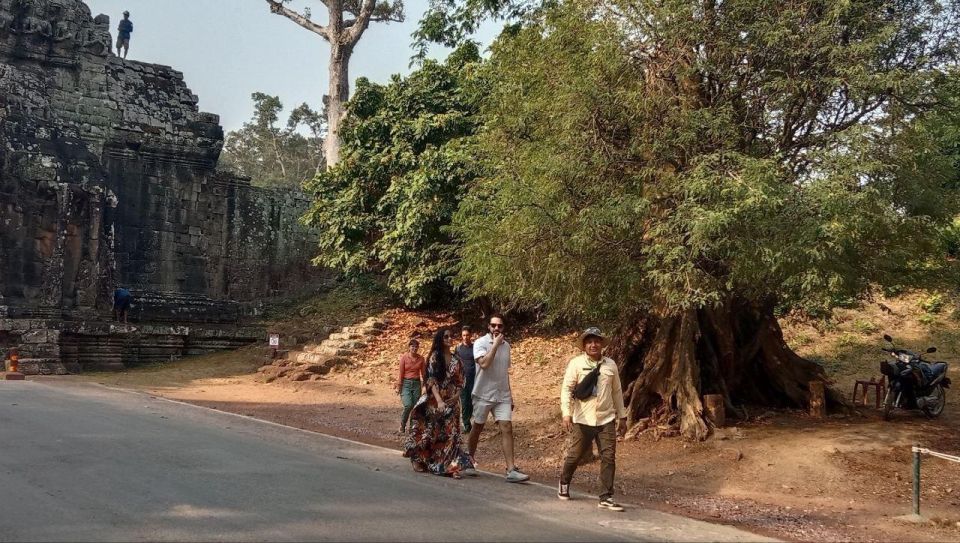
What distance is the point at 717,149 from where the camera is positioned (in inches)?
339

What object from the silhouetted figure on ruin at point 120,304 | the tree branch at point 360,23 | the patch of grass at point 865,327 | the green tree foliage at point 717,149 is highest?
the tree branch at point 360,23

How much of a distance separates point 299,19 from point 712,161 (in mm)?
20865

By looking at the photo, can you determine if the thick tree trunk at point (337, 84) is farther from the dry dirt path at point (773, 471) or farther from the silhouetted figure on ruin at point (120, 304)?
the dry dirt path at point (773, 471)

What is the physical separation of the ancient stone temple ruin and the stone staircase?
11.2 ft

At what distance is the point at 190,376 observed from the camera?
60.1 ft

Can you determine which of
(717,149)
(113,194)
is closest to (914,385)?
(717,149)

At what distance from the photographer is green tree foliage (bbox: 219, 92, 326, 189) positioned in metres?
51.7

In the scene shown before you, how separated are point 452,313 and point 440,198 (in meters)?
3.43

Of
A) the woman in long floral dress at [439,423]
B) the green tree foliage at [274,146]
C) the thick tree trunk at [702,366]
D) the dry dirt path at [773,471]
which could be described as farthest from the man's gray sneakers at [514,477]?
the green tree foliage at [274,146]

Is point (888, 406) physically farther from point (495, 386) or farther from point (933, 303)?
point (933, 303)

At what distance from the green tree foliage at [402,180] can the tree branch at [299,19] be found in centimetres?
523

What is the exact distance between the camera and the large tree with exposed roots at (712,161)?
8.02 meters

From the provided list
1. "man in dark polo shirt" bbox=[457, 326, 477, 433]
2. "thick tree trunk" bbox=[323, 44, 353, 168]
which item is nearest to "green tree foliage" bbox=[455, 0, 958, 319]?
"man in dark polo shirt" bbox=[457, 326, 477, 433]

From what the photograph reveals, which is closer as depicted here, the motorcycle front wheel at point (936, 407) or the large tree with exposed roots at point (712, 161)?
the large tree with exposed roots at point (712, 161)
